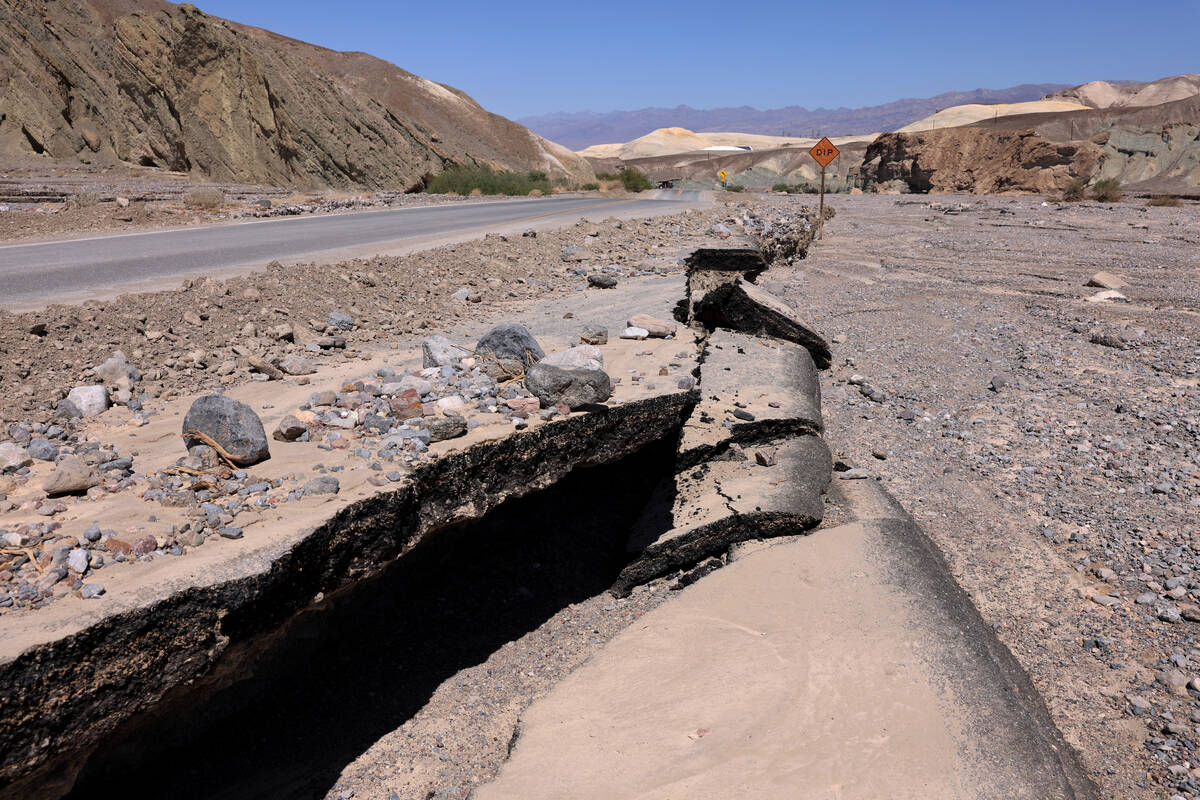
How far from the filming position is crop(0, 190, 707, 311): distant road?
575 cm

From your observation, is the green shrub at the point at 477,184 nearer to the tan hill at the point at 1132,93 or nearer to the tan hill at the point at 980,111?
the tan hill at the point at 980,111

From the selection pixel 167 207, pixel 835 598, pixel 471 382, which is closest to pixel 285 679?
pixel 471 382

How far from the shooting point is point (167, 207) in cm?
1187

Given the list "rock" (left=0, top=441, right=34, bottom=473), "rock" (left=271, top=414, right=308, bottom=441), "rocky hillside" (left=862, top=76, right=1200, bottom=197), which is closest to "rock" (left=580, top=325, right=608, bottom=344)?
"rock" (left=271, top=414, right=308, bottom=441)

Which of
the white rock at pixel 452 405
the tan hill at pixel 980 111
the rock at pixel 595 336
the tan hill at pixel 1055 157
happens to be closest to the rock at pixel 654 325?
the rock at pixel 595 336

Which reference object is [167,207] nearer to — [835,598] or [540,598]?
[540,598]

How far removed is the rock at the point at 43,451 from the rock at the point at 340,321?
216 centimetres

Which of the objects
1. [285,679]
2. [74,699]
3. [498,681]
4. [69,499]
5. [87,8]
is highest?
[87,8]

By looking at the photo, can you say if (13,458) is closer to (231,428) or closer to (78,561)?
(231,428)

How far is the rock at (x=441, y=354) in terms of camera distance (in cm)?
392

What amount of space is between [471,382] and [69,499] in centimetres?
164

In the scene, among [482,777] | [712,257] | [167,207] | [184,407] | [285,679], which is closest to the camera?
[482,777]

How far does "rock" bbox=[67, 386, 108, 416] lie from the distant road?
2027 millimetres

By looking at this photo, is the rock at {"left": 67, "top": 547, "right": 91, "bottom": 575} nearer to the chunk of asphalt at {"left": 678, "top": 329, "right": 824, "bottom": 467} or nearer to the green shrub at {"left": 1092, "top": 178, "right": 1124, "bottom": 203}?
the chunk of asphalt at {"left": 678, "top": 329, "right": 824, "bottom": 467}
